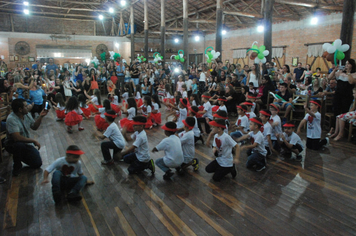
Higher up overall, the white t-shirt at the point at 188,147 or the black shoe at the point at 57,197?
the white t-shirt at the point at 188,147

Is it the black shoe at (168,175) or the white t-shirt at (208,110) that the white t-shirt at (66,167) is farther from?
the white t-shirt at (208,110)

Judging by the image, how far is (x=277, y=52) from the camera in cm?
1455

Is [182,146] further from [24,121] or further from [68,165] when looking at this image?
[24,121]

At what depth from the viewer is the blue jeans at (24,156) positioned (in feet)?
11.7

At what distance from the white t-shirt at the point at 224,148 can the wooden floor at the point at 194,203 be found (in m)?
0.26

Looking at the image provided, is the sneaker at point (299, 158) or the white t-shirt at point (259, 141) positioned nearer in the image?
the white t-shirt at point (259, 141)

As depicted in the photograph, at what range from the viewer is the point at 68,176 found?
2.97m

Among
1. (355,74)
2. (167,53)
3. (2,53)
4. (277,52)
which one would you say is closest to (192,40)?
(167,53)

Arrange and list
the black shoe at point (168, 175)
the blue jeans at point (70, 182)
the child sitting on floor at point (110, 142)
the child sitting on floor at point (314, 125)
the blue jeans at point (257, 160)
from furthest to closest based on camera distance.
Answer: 1. the child sitting on floor at point (314, 125)
2. the child sitting on floor at point (110, 142)
3. the blue jeans at point (257, 160)
4. the black shoe at point (168, 175)
5. the blue jeans at point (70, 182)

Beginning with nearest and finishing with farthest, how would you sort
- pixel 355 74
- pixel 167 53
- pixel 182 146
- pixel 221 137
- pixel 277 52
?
pixel 221 137
pixel 182 146
pixel 355 74
pixel 277 52
pixel 167 53

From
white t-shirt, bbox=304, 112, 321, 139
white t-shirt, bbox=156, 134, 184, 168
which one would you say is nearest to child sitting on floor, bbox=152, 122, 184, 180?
white t-shirt, bbox=156, 134, 184, 168

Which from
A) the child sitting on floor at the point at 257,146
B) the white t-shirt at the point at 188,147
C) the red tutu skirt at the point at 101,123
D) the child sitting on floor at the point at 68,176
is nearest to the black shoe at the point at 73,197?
the child sitting on floor at the point at 68,176

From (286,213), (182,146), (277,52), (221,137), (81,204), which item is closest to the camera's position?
(286,213)

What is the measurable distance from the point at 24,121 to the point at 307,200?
398 cm
